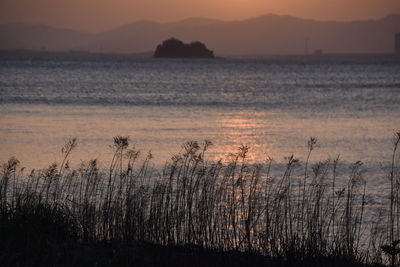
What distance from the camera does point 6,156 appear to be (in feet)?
70.7

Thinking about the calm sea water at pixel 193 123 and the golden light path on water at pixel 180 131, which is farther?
the calm sea water at pixel 193 123

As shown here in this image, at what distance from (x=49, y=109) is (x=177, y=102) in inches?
451

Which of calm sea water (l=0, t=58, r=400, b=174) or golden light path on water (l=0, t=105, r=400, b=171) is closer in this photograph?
golden light path on water (l=0, t=105, r=400, b=171)

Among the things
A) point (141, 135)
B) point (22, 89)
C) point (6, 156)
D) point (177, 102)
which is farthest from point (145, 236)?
point (22, 89)

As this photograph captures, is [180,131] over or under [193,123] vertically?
over

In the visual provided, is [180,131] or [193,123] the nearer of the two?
[180,131]

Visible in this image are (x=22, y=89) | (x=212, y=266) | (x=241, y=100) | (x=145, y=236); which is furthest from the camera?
(x=22, y=89)

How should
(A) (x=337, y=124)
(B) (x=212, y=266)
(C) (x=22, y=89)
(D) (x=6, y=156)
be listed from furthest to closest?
(C) (x=22, y=89) < (A) (x=337, y=124) < (D) (x=6, y=156) < (B) (x=212, y=266)

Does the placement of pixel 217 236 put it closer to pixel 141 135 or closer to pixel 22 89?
pixel 141 135

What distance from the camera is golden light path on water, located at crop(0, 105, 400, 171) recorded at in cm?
2306

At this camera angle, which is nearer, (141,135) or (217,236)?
(217,236)

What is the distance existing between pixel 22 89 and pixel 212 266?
54.2 m

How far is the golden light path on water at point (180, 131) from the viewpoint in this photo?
23.1 m

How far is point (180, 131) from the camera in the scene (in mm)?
30234
